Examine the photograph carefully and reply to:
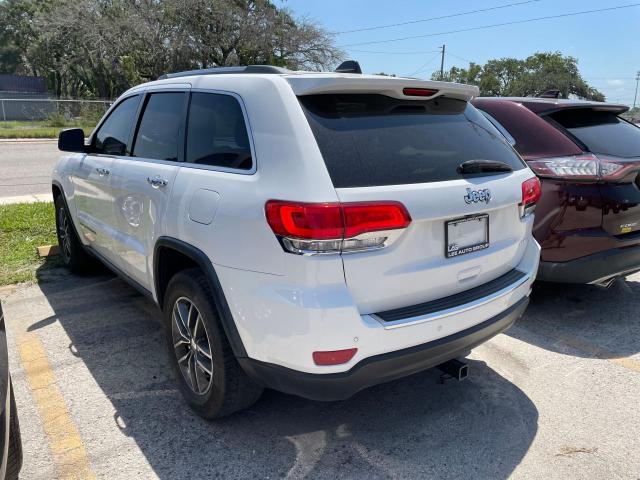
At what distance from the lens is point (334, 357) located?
2.31 m

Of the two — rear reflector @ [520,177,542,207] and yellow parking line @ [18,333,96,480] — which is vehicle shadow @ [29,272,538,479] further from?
rear reflector @ [520,177,542,207]

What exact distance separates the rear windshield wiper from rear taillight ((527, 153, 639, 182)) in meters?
1.36

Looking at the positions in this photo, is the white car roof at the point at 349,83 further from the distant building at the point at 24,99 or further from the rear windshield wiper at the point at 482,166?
the distant building at the point at 24,99

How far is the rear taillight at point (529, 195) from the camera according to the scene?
310 cm

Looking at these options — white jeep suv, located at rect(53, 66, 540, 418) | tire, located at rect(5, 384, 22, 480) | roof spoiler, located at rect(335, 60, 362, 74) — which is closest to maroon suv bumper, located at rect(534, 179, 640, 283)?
white jeep suv, located at rect(53, 66, 540, 418)

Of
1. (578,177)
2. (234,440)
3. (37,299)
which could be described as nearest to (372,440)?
(234,440)

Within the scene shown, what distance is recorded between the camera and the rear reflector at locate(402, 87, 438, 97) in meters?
2.75

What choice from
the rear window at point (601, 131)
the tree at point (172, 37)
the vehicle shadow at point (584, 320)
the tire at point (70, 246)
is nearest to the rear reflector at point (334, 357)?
the vehicle shadow at point (584, 320)

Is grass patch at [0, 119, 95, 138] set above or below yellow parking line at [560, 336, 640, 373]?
above

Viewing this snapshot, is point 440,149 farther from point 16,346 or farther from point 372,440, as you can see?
point 16,346

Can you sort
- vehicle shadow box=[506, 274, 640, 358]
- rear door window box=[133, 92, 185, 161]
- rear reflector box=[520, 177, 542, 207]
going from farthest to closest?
vehicle shadow box=[506, 274, 640, 358], rear door window box=[133, 92, 185, 161], rear reflector box=[520, 177, 542, 207]

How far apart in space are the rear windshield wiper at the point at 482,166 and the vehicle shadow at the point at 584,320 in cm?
169

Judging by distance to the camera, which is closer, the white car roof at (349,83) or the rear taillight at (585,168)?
the white car roof at (349,83)

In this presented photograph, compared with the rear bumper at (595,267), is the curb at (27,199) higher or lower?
higher
